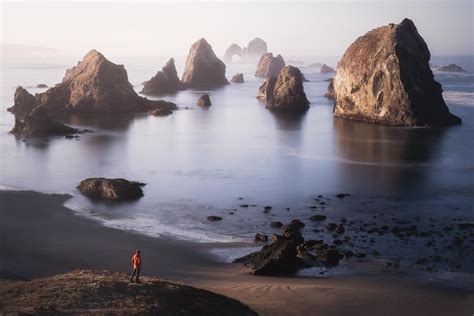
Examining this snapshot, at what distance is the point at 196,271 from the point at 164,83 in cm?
14042

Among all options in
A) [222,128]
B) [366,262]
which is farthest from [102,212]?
[222,128]

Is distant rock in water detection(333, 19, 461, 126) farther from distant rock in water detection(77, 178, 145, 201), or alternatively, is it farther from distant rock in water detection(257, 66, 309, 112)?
distant rock in water detection(77, 178, 145, 201)

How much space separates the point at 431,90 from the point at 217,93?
85720 millimetres

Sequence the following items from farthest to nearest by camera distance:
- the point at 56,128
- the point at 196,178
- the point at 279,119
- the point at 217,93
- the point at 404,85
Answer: the point at 217,93 < the point at 279,119 < the point at 404,85 < the point at 56,128 < the point at 196,178

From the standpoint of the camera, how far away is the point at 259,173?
62750 mm

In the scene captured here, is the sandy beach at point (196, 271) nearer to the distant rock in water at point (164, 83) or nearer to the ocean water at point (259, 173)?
the ocean water at point (259, 173)

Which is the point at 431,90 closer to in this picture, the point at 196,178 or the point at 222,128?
the point at 222,128

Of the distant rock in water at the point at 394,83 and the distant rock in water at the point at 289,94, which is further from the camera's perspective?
the distant rock in water at the point at 289,94

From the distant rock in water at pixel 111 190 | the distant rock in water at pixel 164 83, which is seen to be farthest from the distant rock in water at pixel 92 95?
the distant rock in water at pixel 111 190

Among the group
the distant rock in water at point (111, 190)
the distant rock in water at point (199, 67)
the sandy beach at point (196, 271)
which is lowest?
the sandy beach at point (196, 271)

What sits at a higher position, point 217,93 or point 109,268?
point 217,93

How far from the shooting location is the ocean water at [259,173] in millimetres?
44406

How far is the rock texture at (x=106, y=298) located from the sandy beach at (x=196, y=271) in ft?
11.6

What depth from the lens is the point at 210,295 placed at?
86.2 feet
